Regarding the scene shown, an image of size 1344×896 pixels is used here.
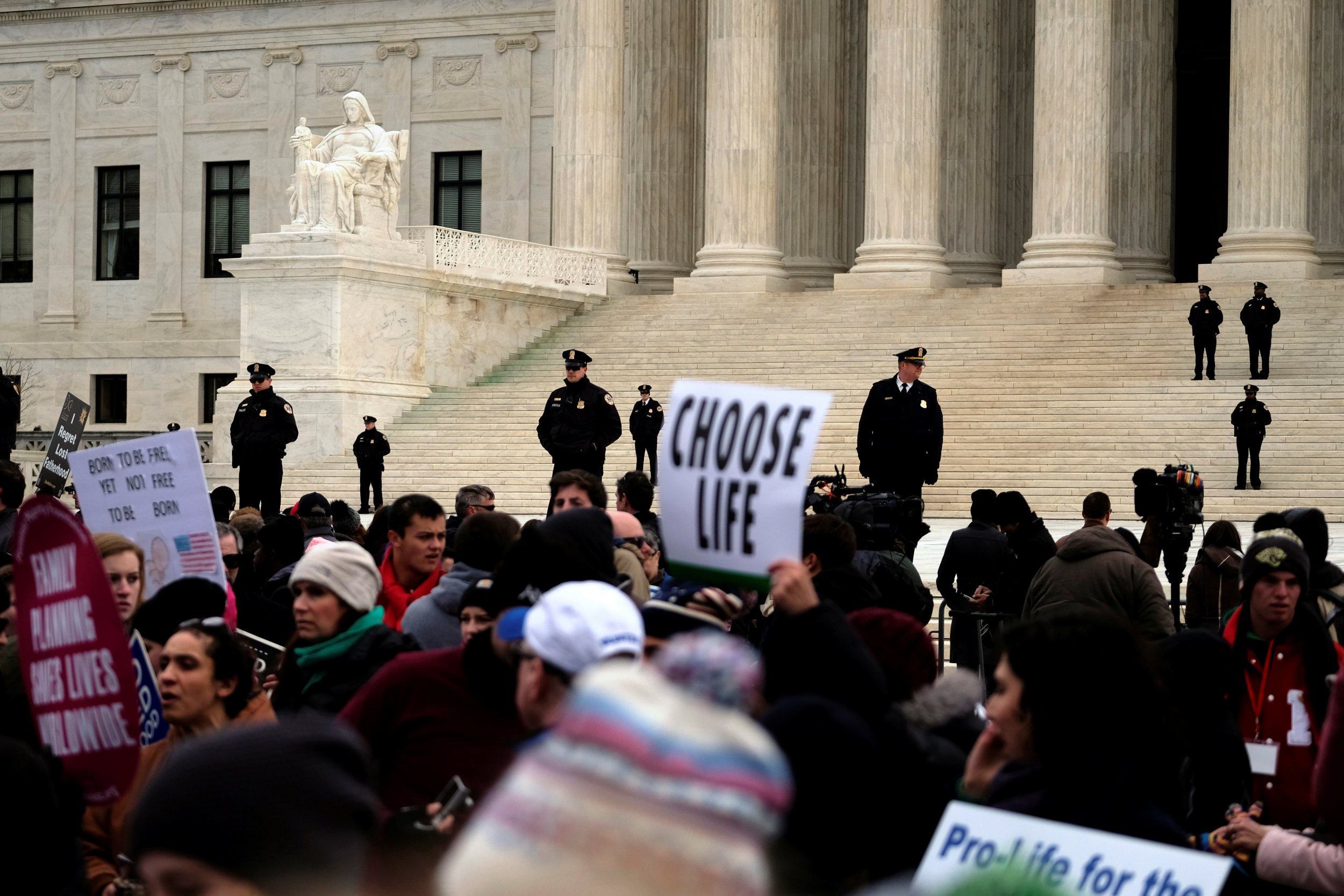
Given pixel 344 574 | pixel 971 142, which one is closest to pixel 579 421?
pixel 344 574

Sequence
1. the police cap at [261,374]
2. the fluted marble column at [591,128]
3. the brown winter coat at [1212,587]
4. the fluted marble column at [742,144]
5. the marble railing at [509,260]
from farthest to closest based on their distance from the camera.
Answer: the fluted marble column at [591,128]
the fluted marble column at [742,144]
the marble railing at [509,260]
the police cap at [261,374]
the brown winter coat at [1212,587]

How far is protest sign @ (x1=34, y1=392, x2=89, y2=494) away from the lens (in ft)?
46.5

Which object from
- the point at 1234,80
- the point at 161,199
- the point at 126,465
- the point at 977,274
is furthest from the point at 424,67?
the point at 126,465

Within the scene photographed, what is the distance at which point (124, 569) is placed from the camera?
6.95 meters

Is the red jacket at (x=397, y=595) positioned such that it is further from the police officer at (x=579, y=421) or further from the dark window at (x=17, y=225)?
the dark window at (x=17, y=225)

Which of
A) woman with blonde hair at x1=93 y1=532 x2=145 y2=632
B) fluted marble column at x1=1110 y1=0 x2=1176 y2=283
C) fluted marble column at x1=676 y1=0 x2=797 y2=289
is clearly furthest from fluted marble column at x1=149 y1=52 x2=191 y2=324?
woman with blonde hair at x1=93 y1=532 x2=145 y2=632

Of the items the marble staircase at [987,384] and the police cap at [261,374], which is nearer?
the police cap at [261,374]

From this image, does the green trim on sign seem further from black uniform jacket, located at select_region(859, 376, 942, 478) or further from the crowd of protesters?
black uniform jacket, located at select_region(859, 376, 942, 478)

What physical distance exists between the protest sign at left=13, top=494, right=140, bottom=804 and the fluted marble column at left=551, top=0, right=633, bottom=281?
115 feet

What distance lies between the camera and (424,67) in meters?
48.0

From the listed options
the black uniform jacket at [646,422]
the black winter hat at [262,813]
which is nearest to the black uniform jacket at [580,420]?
the black uniform jacket at [646,422]

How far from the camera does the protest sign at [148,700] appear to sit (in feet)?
19.1

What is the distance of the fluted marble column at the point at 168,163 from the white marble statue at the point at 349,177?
17789 millimetres

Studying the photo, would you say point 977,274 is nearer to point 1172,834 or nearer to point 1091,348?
point 1091,348
